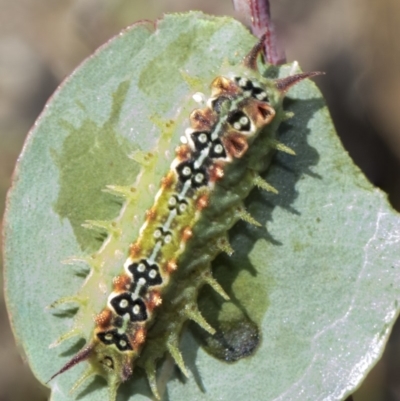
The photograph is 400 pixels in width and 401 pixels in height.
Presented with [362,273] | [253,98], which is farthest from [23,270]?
[362,273]

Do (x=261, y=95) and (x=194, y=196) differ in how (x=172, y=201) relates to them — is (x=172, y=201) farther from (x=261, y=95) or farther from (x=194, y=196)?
(x=261, y=95)

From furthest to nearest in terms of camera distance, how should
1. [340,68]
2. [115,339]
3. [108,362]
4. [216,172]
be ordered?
[340,68], [108,362], [115,339], [216,172]

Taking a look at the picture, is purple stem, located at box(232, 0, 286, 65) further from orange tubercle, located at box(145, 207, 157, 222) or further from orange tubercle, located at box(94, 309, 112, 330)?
orange tubercle, located at box(94, 309, 112, 330)

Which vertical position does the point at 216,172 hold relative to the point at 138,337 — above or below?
above

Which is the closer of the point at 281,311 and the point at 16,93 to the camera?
the point at 281,311

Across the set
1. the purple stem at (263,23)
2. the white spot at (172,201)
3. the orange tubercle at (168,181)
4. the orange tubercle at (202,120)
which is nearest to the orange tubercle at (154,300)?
the white spot at (172,201)

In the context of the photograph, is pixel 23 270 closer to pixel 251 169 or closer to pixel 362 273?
pixel 251 169

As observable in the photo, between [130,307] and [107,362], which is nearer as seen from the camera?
[130,307]

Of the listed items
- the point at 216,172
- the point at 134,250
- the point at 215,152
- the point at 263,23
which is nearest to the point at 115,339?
the point at 134,250
